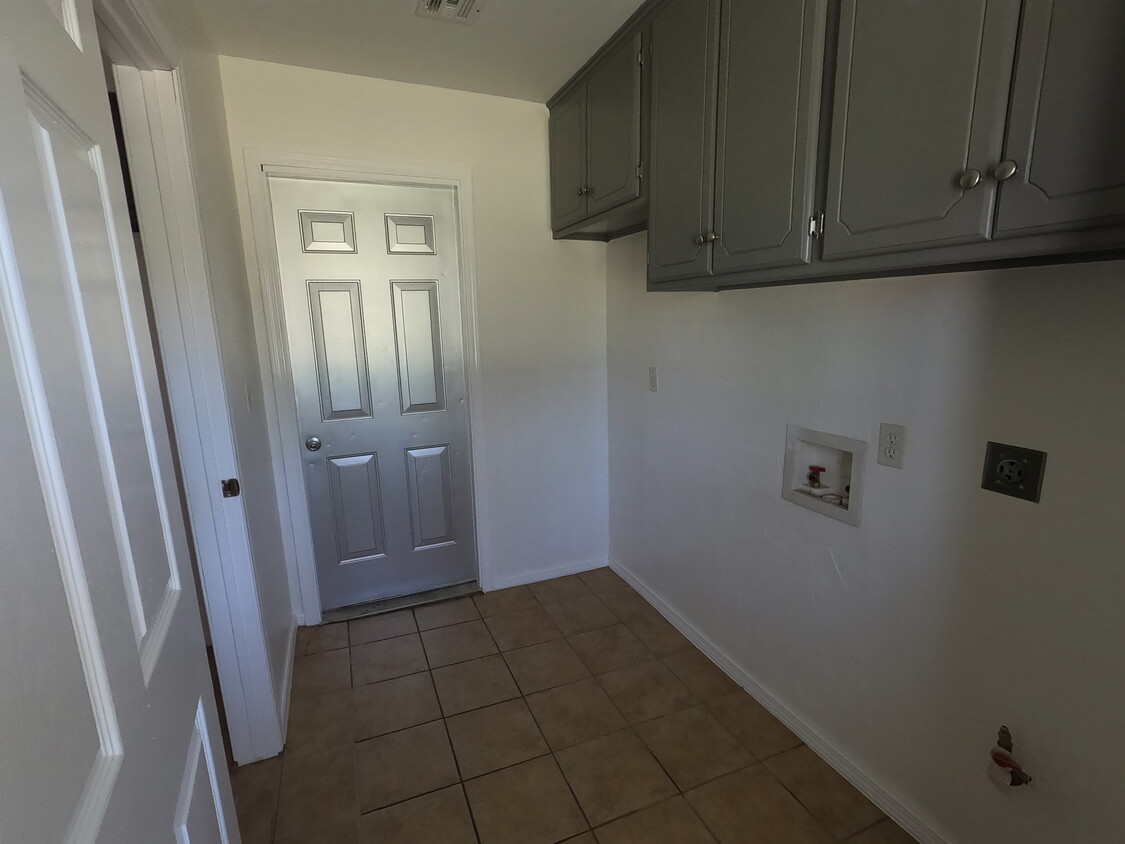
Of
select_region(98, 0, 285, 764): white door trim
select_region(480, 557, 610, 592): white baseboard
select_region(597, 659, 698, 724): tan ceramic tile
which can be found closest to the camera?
select_region(98, 0, 285, 764): white door trim

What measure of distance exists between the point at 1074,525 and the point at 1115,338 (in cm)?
37

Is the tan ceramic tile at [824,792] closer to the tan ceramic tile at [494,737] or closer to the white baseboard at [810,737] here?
the white baseboard at [810,737]

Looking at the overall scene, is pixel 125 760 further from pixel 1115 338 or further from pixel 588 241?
pixel 588 241

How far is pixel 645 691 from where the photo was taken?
6.70 ft

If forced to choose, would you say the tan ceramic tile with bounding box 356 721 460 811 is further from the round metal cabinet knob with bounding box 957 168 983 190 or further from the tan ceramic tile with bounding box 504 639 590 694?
the round metal cabinet knob with bounding box 957 168 983 190

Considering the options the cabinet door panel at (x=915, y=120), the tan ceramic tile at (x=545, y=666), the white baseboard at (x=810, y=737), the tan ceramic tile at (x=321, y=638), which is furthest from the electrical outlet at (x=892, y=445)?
the tan ceramic tile at (x=321, y=638)

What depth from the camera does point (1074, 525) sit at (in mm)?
1074

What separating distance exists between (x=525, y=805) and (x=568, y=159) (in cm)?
238

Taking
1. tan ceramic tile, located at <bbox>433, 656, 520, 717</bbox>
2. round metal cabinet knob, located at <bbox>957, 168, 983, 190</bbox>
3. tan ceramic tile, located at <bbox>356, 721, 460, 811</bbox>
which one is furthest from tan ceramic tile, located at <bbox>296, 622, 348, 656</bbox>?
round metal cabinet knob, located at <bbox>957, 168, 983, 190</bbox>

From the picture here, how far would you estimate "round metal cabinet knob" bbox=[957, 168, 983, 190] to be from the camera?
921 millimetres

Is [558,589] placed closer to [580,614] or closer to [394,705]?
[580,614]

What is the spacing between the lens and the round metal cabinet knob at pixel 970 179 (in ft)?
3.02

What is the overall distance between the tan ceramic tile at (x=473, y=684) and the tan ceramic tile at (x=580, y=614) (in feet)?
1.21

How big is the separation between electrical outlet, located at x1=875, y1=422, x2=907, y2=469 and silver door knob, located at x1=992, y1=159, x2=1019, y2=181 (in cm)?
65
